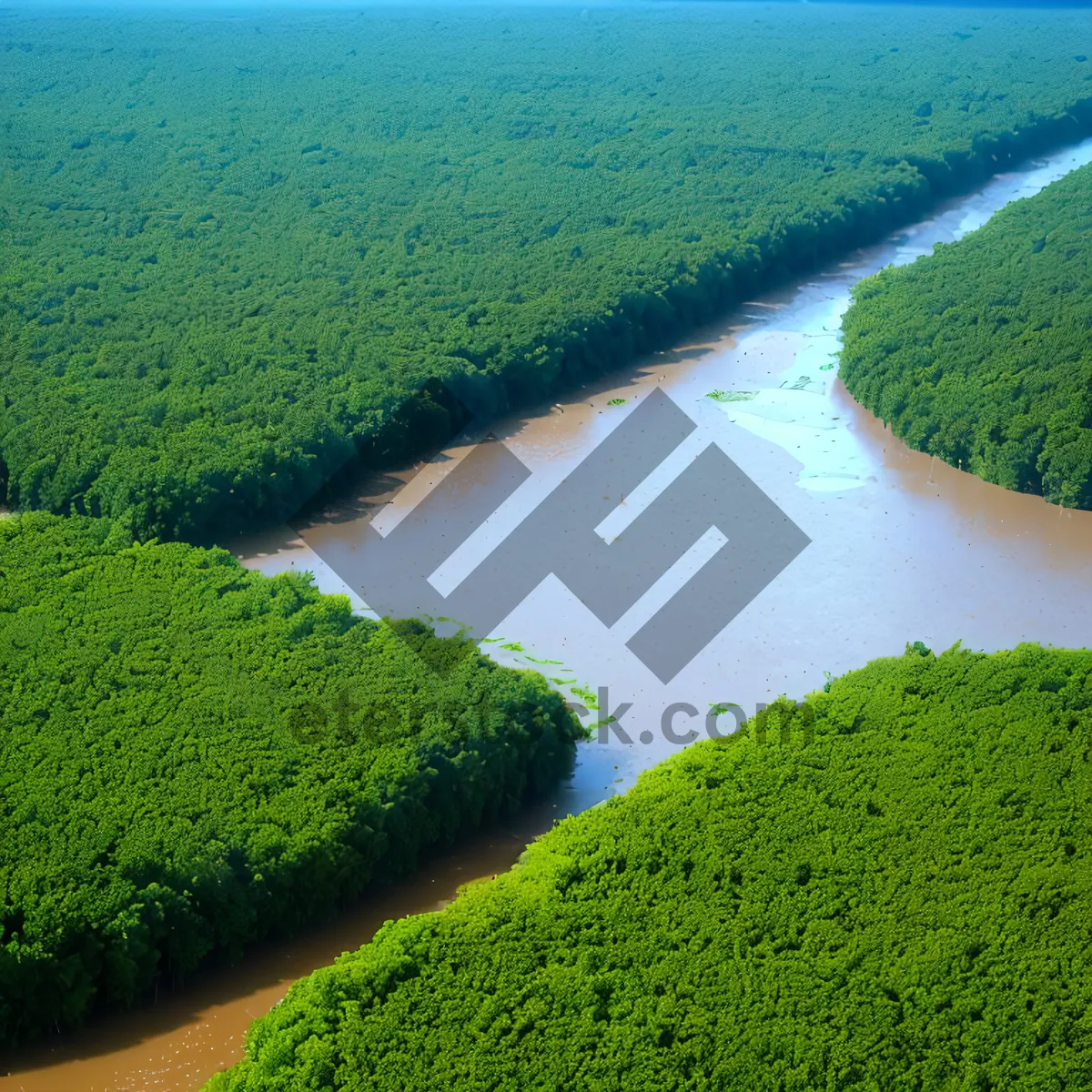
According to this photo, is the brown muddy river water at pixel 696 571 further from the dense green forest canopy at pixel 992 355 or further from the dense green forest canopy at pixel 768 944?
the dense green forest canopy at pixel 768 944

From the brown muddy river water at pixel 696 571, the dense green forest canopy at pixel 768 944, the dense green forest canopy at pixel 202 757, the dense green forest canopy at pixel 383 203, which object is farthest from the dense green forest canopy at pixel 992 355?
the dense green forest canopy at pixel 202 757

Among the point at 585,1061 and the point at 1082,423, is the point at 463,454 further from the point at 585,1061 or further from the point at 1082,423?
the point at 585,1061

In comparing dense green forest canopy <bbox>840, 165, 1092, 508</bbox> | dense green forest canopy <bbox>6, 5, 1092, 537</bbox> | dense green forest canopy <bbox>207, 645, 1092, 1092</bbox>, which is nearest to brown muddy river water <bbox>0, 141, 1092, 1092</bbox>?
dense green forest canopy <bbox>840, 165, 1092, 508</bbox>

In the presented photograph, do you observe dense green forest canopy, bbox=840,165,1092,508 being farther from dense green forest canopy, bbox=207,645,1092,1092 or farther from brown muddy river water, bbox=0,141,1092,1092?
dense green forest canopy, bbox=207,645,1092,1092

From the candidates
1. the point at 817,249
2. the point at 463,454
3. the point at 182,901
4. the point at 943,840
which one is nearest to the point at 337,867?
the point at 182,901

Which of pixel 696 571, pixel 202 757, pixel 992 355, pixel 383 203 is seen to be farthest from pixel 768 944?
pixel 383 203
